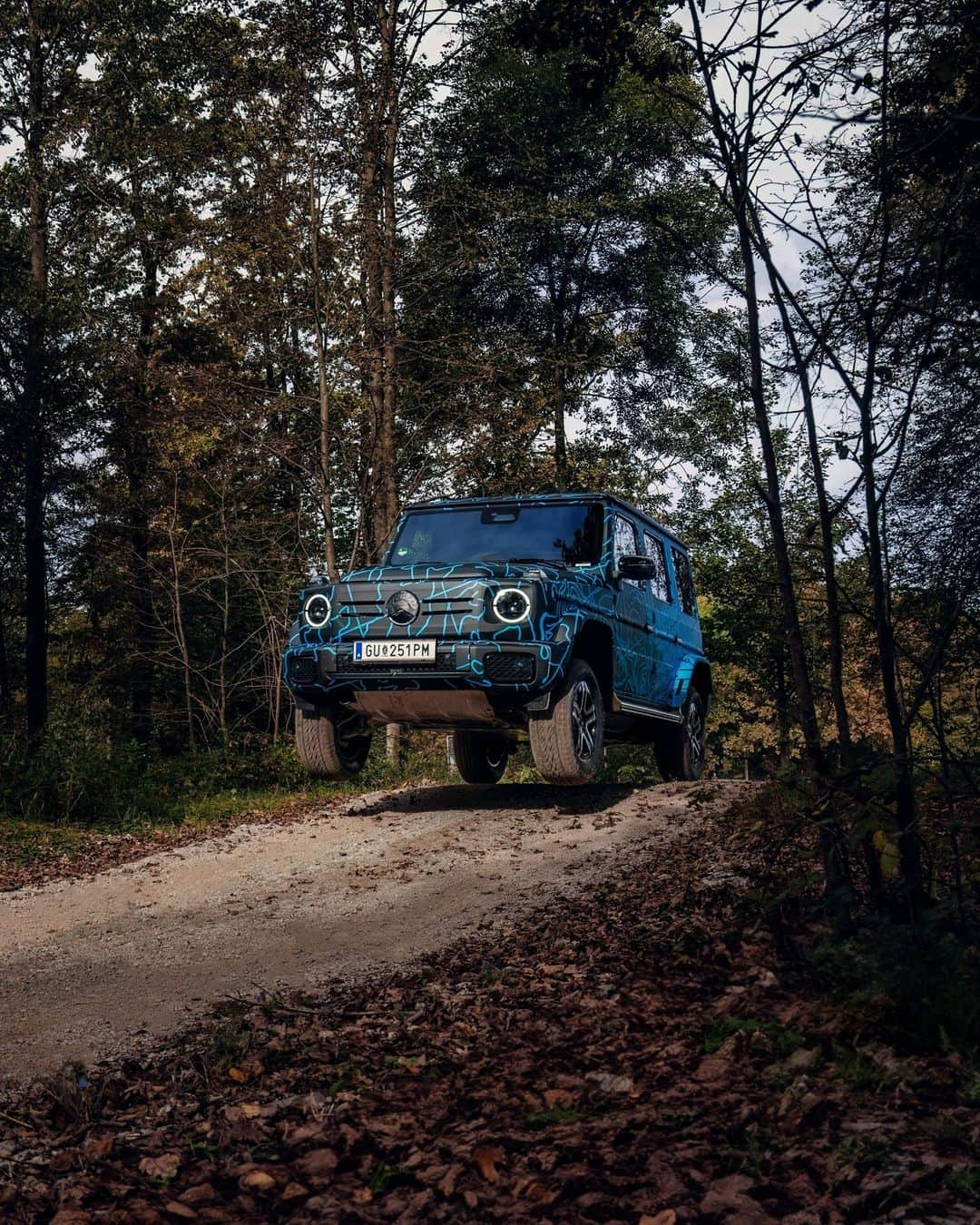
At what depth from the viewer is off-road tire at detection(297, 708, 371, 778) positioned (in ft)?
29.0

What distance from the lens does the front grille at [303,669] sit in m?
8.48

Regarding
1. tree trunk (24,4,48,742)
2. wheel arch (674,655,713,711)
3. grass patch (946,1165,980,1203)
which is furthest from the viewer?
tree trunk (24,4,48,742)

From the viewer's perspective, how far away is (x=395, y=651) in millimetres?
8234

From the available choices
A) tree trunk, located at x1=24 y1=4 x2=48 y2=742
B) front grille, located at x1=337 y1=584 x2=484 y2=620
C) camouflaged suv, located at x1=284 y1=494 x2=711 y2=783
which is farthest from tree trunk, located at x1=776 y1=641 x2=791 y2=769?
front grille, located at x1=337 y1=584 x2=484 y2=620

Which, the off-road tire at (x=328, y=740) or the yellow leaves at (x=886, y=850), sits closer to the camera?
the yellow leaves at (x=886, y=850)

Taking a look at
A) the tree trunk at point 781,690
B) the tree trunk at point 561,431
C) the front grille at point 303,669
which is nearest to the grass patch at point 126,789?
the front grille at point 303,669

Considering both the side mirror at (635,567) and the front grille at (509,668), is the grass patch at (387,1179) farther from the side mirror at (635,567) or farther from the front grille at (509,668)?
the side mirror at (635,567)

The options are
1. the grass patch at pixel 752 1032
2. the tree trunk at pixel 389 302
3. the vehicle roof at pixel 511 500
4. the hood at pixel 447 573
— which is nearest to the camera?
the grass patch at pixel 752 1032

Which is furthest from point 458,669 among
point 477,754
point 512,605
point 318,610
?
point 477,754

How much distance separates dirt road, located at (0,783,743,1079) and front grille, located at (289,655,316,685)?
122 cm

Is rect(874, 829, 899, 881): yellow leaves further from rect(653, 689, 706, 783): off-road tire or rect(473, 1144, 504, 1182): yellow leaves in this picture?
rect(653, 689, 706, 783): off-road tire

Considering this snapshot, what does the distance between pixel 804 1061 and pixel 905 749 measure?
3.97ft

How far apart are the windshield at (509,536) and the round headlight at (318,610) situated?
105 centimetres

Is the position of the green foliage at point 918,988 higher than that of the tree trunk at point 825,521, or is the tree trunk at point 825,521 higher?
the tree trunk at point 825,521
